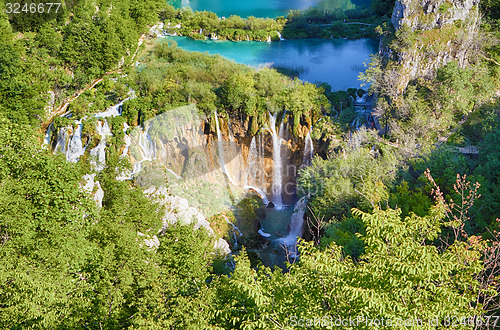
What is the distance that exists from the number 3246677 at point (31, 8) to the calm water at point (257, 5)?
22.7 meters

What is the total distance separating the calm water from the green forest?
6752 mm

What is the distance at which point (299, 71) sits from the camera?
37.6m

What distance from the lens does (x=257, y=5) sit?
60.2 meters

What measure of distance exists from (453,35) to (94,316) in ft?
94.9

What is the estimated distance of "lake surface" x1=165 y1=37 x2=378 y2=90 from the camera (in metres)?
37.5

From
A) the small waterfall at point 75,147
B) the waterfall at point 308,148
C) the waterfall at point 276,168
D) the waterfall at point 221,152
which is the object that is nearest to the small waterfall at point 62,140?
the small waterfall at point 75,147

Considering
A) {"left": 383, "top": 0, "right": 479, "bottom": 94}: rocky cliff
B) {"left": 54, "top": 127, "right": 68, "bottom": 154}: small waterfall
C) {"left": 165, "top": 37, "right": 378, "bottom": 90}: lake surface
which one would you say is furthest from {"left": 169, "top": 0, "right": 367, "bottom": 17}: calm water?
{"left": 54, "top": 127, "right": 68, "bottom": 154}: small waterfall

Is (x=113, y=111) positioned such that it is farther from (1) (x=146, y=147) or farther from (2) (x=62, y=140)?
(1) (x=146, y=147)

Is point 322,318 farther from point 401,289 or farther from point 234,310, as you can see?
point 234,310

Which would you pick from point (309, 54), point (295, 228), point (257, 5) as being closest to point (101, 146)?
point (295, 228)

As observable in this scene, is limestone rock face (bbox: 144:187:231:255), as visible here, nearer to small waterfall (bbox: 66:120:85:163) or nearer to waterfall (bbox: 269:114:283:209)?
small waterfall (bbox: 66:120:85:163)

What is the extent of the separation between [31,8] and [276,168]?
97.7 feet

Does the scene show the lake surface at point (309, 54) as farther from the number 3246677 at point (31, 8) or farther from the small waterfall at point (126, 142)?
the small waterfall at point (126, 142)

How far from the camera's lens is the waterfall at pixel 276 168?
29609mm
